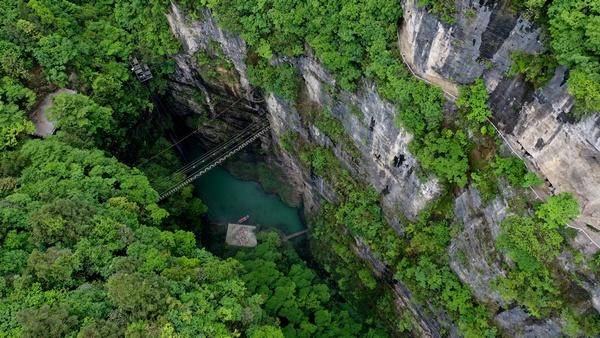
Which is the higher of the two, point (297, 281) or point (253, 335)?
point (253, 335)

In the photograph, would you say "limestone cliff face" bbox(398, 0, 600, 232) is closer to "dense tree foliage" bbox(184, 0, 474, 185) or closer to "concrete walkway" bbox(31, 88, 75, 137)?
"dense tree foliage" bbox(184, 0, 474, 185)

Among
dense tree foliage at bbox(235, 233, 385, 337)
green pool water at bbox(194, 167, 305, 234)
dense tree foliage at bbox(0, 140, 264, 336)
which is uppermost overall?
dense tree foliage at bbox(0, 140, 264, 336)

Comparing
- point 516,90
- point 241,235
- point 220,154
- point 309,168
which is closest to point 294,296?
point 241,235

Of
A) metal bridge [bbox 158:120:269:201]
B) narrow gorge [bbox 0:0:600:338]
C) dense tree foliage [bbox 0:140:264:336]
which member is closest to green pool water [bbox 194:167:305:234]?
narrow gorge [bbox 0:0:600:338]

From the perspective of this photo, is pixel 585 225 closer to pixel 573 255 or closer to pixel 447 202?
pixel 573 255

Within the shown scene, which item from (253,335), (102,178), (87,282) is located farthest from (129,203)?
(253,335)

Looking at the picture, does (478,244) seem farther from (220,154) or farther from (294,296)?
(220,154)
